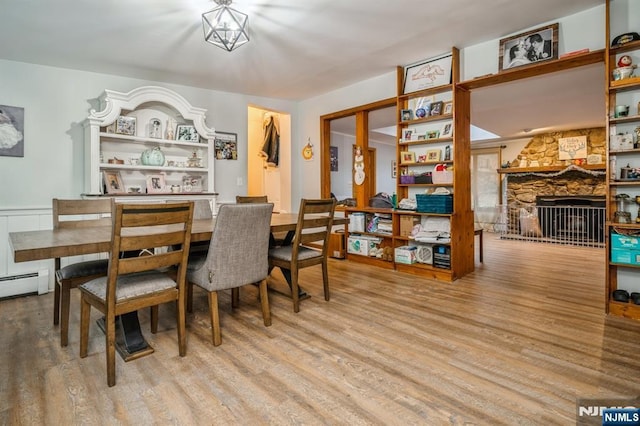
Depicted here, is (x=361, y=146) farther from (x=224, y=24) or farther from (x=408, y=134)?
(x=224, y=24)

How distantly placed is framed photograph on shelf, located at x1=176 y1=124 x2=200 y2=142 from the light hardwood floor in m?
2.14

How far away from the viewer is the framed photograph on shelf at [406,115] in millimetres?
4082

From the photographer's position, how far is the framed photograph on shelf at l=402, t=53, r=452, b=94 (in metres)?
3.78

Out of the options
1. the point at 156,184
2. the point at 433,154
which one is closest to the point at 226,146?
the point at 156,184

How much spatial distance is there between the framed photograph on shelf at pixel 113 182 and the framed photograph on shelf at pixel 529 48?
14.0 feet

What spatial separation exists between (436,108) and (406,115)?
1.21 feet

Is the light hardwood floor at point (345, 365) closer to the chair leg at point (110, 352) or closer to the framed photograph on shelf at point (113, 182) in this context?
the chair leg at point (110, 352)

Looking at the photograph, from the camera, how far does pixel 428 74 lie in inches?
154

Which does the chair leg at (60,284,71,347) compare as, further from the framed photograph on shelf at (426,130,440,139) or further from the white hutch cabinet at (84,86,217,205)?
the framed photograph on shelf at (426,130,440,139)

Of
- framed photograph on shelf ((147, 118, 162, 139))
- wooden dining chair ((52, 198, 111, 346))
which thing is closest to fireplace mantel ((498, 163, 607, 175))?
framed photograph on shelf ((147, 118, 162, 139))

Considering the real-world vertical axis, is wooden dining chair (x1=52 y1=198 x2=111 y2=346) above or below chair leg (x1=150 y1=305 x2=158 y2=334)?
above

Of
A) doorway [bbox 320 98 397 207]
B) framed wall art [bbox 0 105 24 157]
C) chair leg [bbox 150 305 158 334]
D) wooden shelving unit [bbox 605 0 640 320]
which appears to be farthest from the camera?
doorway [bbox 320 98 397 207]

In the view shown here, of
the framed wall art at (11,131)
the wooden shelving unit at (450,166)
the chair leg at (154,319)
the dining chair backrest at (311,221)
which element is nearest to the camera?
the chair leg at (154,319)

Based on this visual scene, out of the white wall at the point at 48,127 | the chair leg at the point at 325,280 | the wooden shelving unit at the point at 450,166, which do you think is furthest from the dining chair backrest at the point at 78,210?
the wooden shelving unit at the point at 450,166
